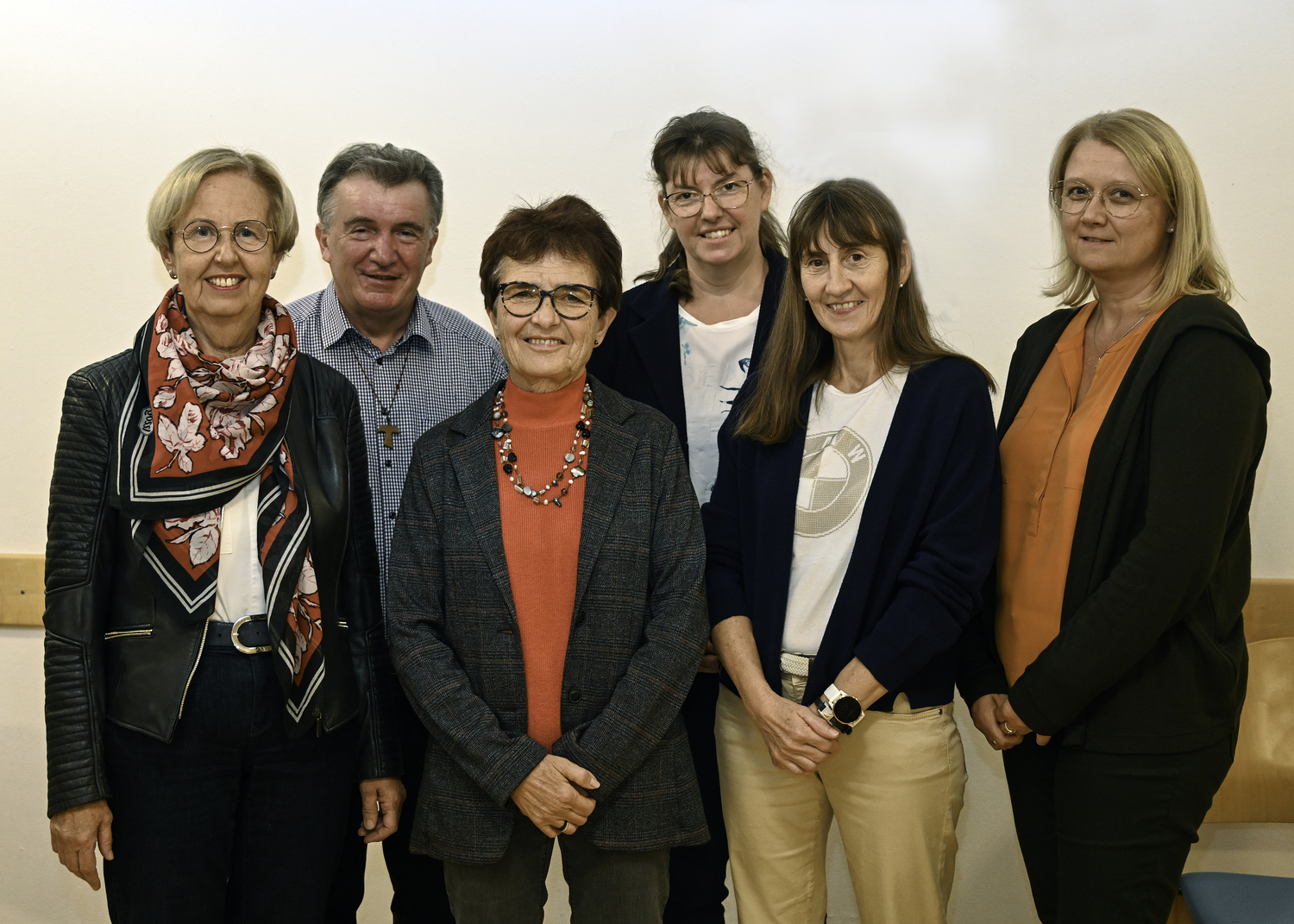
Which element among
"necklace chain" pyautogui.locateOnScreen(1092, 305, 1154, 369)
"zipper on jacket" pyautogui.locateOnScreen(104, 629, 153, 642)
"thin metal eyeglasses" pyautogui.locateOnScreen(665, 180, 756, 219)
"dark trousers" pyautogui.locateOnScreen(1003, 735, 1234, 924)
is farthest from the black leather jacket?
"necklace chain" pyautogui.locateOnScreen(1092, 305, 1154, 369)

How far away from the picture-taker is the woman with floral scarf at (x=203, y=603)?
1587 mm

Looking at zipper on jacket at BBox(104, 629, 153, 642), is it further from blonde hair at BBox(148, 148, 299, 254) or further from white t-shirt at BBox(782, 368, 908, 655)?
white t-shirt at BBox(782, 368, 908, 655)

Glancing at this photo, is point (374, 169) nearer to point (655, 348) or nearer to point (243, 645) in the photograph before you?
point (655, 348)

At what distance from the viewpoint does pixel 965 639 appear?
6.28 feet

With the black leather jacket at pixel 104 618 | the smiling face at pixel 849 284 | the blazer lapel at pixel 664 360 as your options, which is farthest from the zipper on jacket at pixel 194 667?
the smiling face at pixel 849 284

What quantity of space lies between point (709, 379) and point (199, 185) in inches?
42.1

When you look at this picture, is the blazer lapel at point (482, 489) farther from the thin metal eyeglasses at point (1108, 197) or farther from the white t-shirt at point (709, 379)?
the thin metal eyeglasses at point (1108, 197)

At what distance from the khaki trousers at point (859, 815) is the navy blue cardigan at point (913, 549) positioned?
77mm

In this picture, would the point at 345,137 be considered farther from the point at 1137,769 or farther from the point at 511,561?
the point at 1137,769

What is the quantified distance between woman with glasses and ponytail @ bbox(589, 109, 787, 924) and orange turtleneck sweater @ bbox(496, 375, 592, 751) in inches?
17.7

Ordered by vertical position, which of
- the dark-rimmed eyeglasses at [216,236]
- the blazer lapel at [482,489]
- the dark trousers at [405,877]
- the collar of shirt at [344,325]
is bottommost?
the dark trousers at [405,877]

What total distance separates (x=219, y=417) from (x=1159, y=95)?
8.00ft

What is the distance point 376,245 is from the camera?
2137 mm

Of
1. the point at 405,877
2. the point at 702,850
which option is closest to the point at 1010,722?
the point at 702,850
